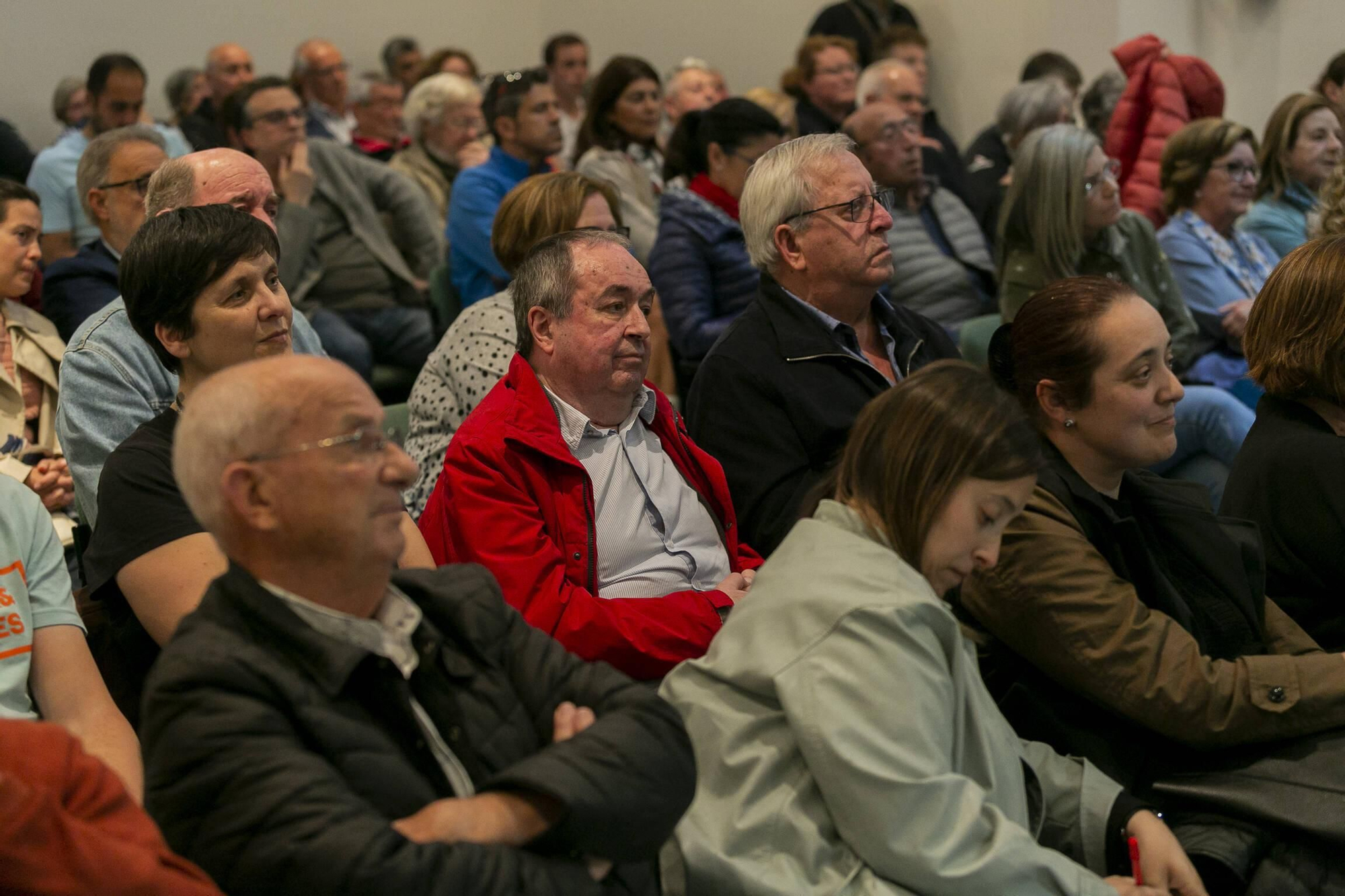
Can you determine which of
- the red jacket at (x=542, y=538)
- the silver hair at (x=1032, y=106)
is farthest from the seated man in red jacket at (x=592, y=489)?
the silver hair at (x=1032, y=106)

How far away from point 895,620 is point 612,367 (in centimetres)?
98

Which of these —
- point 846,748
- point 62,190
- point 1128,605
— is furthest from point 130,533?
point 62,190

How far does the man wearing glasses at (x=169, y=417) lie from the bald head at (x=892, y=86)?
163 inches

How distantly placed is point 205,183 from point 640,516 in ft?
3.88

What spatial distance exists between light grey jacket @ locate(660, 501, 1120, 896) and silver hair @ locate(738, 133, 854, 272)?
1.29 metres

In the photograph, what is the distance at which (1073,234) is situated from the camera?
4129 mm

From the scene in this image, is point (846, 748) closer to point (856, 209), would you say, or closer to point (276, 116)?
point (856, 209)

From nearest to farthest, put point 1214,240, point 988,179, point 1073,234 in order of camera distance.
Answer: point 1073,234
point 1214,240
point 988,179

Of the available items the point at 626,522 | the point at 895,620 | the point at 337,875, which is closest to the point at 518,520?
the point at 626,522

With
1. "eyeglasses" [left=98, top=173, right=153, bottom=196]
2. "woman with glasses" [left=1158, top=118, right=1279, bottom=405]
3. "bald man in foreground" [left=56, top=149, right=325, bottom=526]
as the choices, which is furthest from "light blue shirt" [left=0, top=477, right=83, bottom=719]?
"woman with glasses" [left=1158, top=118, right=1279, bottom=405]

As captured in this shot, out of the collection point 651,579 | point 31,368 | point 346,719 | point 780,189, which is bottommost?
point 651,579

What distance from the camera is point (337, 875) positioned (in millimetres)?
1307

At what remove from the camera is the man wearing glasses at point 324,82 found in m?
7.10

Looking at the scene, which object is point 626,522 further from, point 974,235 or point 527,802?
point 974,235
